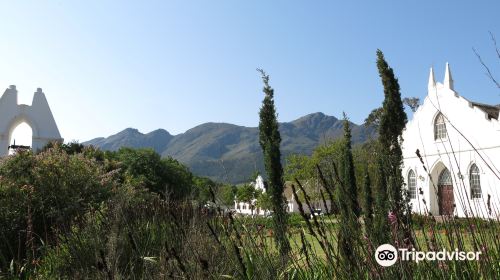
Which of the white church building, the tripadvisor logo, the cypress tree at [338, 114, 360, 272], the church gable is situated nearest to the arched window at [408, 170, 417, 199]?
the white church building

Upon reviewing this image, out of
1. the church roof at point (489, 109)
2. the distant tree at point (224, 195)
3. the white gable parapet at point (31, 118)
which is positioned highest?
the white gable parapet at point (31, 118)

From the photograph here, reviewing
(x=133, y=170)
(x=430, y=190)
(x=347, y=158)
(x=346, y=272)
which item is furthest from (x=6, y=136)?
(x=346, y=272)

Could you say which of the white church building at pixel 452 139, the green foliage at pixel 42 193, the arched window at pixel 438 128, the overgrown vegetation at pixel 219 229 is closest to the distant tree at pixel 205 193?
the overgrown vegetation at pixel 219 229

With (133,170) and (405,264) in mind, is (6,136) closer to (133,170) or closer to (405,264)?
(133,170)

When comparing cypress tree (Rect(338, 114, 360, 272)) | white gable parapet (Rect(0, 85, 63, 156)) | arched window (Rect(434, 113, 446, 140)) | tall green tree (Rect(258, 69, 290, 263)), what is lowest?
cypress tree (Rect(338, 114, 360, 272))

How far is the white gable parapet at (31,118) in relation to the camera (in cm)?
2983

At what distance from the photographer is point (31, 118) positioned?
3044 centimetres

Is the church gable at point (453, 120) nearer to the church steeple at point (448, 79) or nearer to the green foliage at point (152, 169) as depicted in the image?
the church steeple at point (448, 79)

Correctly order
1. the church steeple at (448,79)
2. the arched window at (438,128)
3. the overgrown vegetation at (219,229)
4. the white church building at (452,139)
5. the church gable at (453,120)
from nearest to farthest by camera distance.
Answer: the overgrown vegetation at (219,229) → the white church building at (452,139) → the church gable at (453,120) → the arched window at (438,128) → the church steeple at (448,79)

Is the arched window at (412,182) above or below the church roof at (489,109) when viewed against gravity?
below

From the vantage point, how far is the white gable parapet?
2983 cm

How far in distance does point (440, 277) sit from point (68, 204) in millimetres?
8026

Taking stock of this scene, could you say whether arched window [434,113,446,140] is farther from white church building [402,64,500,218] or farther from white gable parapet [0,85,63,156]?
white gable parapet [0,85,63,156]

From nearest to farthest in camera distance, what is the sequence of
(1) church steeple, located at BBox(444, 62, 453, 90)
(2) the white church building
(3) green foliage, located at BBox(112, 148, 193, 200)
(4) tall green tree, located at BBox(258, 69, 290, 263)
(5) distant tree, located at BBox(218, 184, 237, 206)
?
1. (5) distant tree, located at BBox(218, 184, 237, 206)
2. (4) tall green tree, located at BBox(258, 69, 290, 263)
3. (2) the white church building
4. (1) church steeple, located at BBox(444, 62, 453, 90)
5. (3) green foliage, located at BBox(112, 148, 193, 200)
